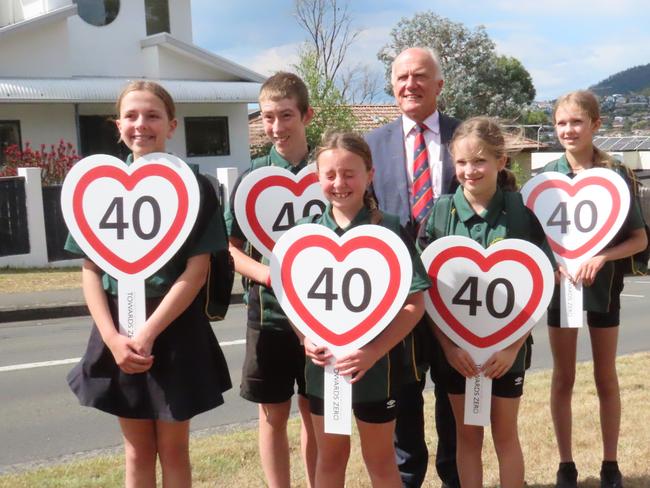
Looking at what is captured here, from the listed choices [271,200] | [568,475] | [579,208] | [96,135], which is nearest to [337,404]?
[271,200]

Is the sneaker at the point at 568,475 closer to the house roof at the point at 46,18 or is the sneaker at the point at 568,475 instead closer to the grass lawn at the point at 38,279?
the grass lawn at the point at 38,279

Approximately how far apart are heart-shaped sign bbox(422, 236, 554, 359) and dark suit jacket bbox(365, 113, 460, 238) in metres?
0.46

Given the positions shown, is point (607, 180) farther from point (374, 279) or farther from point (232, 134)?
point (232, 134)

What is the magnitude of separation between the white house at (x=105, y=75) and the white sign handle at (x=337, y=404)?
16227 mm

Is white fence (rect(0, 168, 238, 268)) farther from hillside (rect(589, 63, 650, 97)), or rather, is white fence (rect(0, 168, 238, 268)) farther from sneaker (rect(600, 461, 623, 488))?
hillside (rect(589, 63, 650, 97))

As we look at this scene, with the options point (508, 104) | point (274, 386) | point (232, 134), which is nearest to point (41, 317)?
point (274, 386)

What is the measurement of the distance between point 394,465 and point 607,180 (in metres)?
1.62

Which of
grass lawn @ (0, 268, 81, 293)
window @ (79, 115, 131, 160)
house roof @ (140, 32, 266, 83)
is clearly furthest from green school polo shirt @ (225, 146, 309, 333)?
house roof @ (140, 32, 266, 83)

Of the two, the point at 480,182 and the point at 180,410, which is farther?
the point at 480,182

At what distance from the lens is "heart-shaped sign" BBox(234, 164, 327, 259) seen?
10.9 ft

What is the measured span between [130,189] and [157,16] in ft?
68.3

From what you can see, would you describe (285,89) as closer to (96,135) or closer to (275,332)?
(275,332)

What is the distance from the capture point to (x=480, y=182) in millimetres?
3189

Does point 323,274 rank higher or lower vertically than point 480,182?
lower
